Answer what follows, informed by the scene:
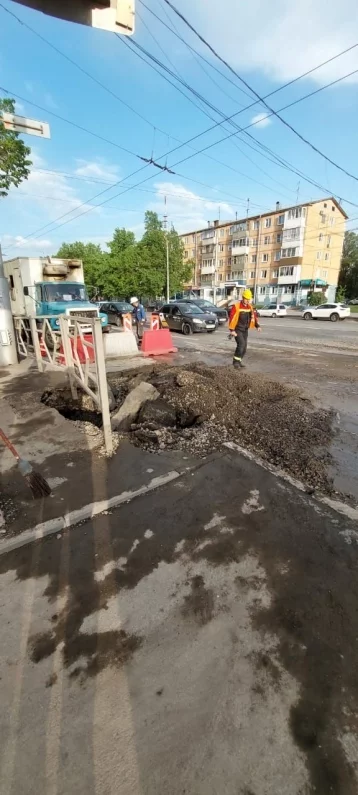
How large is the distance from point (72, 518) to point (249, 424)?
283 cm

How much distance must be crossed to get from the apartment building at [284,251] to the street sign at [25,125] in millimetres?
47677

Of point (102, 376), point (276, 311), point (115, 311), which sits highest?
point (102, 376)

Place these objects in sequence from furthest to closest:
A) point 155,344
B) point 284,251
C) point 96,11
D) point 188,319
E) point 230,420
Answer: point 284,251 → point 188,319 → point 155,344 → point 230,420 → point 96,11

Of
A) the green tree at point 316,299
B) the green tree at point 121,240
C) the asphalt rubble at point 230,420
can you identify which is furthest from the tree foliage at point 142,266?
the asphalt rubble at point 230,420

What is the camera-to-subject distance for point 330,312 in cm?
2972

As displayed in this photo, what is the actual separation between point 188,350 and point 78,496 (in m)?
9.82

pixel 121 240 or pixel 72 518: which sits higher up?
pixel 121 240

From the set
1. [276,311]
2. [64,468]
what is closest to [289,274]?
[276,311]

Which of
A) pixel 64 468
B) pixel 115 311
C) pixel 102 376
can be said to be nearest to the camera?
pixel 64 468

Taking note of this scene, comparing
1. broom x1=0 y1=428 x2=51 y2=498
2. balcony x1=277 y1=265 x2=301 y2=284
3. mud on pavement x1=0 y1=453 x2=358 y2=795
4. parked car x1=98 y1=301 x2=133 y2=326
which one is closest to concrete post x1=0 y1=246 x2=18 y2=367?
broom x1=0 y1=428 x2=51 y2=498

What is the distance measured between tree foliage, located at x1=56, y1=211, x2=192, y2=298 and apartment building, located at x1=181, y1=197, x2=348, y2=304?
39.0 ft

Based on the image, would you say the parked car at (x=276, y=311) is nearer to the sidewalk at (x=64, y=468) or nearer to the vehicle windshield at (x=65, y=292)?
the vehicle windshield at (x=65, y=292)

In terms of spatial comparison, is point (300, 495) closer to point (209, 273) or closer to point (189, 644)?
point (189, 644)

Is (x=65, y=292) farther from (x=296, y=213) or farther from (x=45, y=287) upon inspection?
(x=296, y=213)
